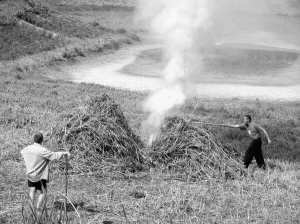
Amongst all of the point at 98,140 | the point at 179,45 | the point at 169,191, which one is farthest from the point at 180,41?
the point at 169,191

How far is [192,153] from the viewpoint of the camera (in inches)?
421

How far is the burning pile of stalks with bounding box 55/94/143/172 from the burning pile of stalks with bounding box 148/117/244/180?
22.4 inches

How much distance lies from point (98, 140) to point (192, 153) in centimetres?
203

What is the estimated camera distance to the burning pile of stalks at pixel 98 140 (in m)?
10.3

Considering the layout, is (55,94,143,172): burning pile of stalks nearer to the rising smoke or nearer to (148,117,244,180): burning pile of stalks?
(148,117,244,180): burning pile of stalks

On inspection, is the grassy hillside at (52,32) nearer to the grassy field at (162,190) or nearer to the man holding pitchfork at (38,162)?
the grassy field at (162,190)

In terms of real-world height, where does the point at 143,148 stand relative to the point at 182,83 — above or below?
below

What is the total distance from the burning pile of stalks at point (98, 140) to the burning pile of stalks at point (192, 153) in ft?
1.87

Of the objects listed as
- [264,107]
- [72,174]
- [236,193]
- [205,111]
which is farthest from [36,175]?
[264,107]

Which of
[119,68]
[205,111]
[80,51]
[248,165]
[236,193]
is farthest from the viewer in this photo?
[80,51]

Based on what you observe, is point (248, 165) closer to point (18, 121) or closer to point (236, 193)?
point (236, 193)

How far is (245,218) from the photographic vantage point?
796 cm

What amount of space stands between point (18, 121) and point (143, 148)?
474 cm

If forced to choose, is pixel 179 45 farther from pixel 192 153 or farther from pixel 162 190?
pixel 162 190
